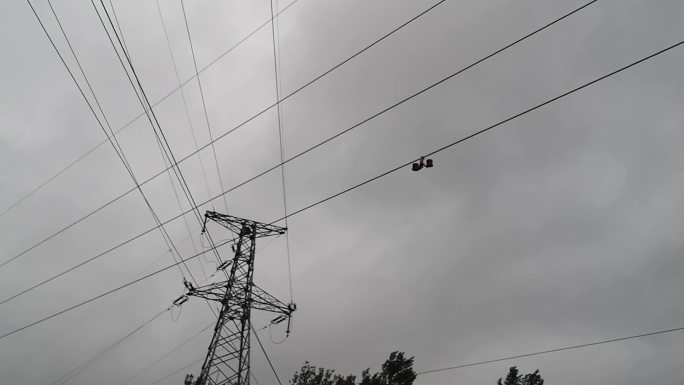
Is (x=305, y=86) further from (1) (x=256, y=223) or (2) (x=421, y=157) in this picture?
(1) (x=256, y=223)

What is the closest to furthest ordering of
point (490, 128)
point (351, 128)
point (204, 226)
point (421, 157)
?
1. point (490, 128)
2. point (421, 157)
3. point (351, 128)
4. point (204, 226)

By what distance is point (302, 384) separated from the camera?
3462cm

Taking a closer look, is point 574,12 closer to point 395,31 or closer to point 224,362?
point 395,31

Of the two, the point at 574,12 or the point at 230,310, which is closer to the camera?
the point at 574,12

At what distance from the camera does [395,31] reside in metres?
11.5

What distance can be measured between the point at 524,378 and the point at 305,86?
31.7 m

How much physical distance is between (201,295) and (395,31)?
14459 millimetres

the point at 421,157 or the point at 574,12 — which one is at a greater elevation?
the point at 574,12

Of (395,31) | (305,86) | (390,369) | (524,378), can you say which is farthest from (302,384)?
(395,31)

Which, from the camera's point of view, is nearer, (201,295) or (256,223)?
(201,295)

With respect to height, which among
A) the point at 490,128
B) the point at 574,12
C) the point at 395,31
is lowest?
the point at 490,128

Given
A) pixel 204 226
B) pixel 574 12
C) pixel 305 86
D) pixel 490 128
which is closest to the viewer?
pixel 574 12

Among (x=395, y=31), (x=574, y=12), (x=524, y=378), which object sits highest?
(x=395, y=31)

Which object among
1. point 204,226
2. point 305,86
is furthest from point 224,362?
point 305,86
